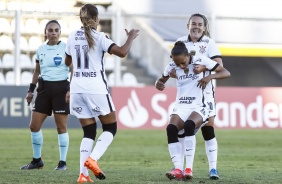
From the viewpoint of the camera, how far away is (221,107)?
86.6ft

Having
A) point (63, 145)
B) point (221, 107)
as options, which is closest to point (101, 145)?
point (63, 145)

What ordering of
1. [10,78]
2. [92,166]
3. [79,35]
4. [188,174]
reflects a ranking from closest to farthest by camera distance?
[92,166], [79,35], [188,174], [10,78]

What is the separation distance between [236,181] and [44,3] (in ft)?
68.7

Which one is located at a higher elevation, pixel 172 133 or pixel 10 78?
pixel 10 78

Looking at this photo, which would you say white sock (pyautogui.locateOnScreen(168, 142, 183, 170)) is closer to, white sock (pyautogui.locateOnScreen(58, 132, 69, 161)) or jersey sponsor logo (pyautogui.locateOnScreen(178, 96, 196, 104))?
jersey sponsor logo (pyautogui.locateOnScreen(178, 96, 196, 104))

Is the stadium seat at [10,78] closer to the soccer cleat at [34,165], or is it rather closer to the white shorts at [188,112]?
the soccer cleat at [34,165]

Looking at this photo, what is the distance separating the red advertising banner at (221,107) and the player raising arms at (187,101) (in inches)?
549

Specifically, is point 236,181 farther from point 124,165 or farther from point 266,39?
point 266,39

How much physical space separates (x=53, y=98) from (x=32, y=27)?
14949 mm

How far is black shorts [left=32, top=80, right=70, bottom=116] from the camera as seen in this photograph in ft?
45.6

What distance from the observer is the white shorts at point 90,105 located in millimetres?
11016

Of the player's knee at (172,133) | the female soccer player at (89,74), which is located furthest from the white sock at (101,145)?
the player's knee at (172,133)

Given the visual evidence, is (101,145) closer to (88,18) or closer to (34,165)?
(88,18)

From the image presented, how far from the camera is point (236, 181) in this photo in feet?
38.2
